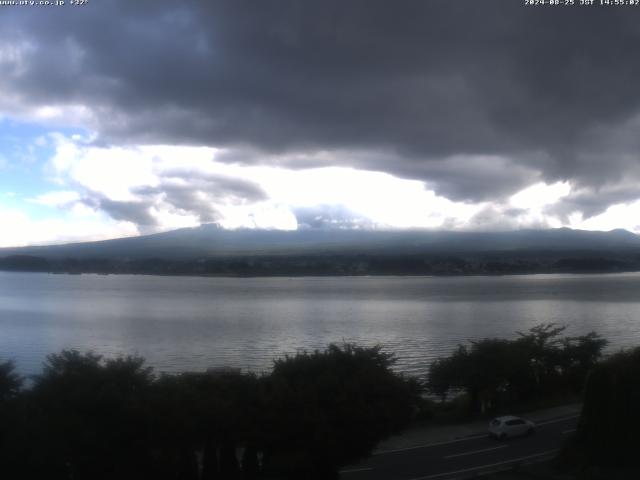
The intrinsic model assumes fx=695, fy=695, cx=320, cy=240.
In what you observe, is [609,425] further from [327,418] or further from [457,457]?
[327,418]

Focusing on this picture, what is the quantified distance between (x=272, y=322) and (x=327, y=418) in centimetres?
3883

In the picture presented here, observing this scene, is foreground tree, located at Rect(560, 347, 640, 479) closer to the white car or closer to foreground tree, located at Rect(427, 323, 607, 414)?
the white car

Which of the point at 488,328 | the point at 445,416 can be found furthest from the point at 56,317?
the point at 445,416

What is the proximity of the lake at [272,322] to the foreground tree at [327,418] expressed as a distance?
16.2 metres

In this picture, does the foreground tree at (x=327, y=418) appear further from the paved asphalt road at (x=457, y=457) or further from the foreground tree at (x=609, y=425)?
the foreground tree at (x=609, y=425)

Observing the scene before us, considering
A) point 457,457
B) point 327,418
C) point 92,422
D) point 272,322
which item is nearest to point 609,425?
point 457,457

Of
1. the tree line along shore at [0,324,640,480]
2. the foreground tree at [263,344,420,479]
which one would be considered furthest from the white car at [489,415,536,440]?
the foreground tree at [263,344,420,479]

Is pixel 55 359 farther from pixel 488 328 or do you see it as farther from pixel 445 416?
pixel 488 328

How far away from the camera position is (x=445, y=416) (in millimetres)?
21531

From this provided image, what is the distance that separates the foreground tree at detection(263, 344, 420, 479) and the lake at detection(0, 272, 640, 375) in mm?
16151

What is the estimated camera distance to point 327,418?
13.3m

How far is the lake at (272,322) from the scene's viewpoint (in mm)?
36472

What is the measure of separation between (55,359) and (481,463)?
368 inches

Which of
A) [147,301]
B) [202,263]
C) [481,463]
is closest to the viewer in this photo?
[481,463]
